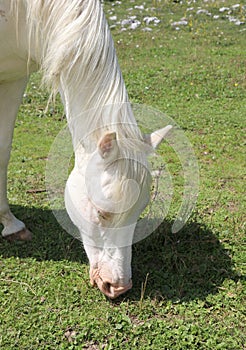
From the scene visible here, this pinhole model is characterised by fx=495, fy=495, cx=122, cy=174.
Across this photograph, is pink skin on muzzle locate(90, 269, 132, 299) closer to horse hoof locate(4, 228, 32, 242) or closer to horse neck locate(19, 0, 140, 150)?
horse neck locate(19, 0, 140, 150)

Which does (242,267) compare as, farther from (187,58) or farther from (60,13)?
(187,58)

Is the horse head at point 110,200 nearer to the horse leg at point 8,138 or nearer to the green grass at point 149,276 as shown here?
the green grass at point 149,276

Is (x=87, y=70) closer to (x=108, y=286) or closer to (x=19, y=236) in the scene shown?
(x=108, y=286)

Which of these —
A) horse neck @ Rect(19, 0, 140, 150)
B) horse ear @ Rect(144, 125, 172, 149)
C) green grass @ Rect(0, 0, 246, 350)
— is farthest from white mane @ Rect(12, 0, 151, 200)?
green grass @ Rect(0, 0, 246, 350)

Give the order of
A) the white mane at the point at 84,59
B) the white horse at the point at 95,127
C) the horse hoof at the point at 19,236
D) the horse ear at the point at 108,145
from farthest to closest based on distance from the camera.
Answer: the horse hoof at the point at 19,236, the white mane at the point at 84,59, the white horse at the point at 95,127, the horse ear at the point at 108,145

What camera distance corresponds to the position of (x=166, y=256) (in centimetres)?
350

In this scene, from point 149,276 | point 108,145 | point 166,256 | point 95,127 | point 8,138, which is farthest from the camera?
point 8,138

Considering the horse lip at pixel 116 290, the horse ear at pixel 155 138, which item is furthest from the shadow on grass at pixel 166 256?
the horse ear at pixel 155 138

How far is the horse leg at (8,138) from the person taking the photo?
3.68 meters

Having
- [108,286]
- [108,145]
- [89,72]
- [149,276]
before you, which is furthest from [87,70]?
[149,276]

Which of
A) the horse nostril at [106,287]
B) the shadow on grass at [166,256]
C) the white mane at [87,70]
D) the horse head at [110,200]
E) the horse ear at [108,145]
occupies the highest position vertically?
the white mane at [87,70]

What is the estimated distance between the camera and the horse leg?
3.68 meters

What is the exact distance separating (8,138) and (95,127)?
4.51ft

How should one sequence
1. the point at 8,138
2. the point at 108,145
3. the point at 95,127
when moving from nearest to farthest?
the point at 108,145 → the point at 95,127 → the point at 8,138
